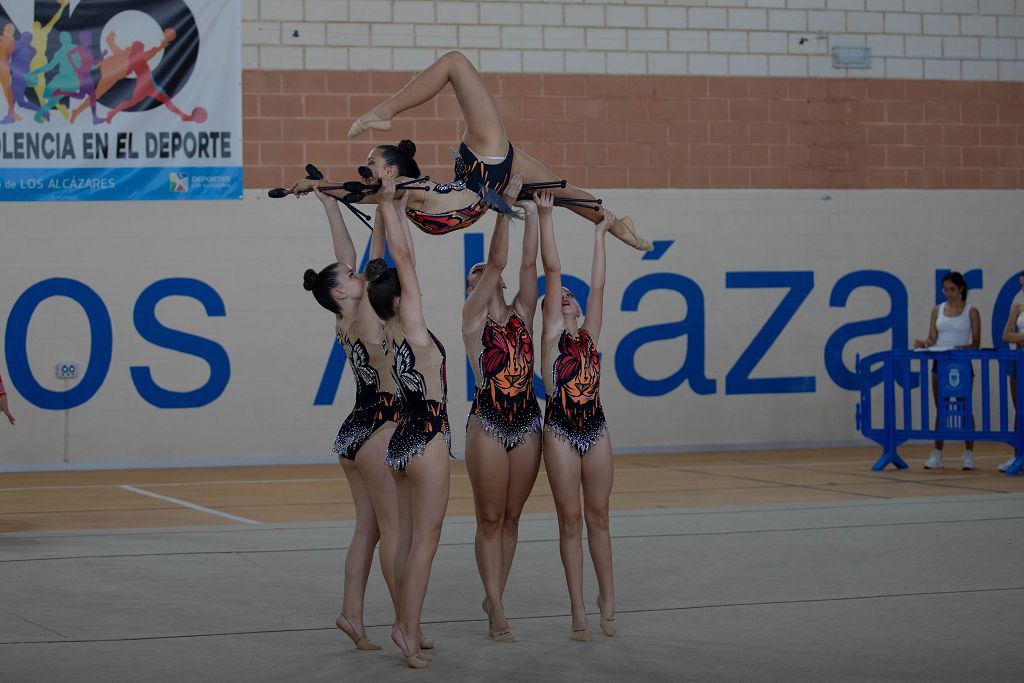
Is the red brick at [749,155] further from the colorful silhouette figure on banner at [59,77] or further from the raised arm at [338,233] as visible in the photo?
the raised arm at [338,233]

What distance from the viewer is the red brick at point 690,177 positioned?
13.5m

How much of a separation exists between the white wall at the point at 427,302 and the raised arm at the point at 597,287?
717cm

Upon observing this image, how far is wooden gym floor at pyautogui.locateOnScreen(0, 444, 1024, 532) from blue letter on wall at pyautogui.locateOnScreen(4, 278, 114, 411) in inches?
29.5

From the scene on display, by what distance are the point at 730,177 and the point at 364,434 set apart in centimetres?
930

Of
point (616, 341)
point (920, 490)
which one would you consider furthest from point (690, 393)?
point (920, 490)

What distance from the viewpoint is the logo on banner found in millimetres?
12367

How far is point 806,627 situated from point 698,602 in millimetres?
682

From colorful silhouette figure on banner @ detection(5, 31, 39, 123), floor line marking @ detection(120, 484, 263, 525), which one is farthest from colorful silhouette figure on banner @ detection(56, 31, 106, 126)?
floor line marking @ detection(120, 484, 263, 525)

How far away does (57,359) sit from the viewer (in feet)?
39.8

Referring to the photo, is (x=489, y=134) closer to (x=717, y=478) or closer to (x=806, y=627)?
(x=806, y=627)

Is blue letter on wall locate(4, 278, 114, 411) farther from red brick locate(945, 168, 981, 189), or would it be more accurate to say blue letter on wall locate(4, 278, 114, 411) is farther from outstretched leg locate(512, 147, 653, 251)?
red brick locate(945, 168, 981, 189)

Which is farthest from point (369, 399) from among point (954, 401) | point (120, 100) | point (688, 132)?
point (688, 132)

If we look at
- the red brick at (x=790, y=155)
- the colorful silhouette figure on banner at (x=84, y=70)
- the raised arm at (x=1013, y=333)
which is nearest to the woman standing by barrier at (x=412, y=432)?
the raised arm at (x=1013, y=333)

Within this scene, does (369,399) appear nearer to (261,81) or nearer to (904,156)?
(261,81)
